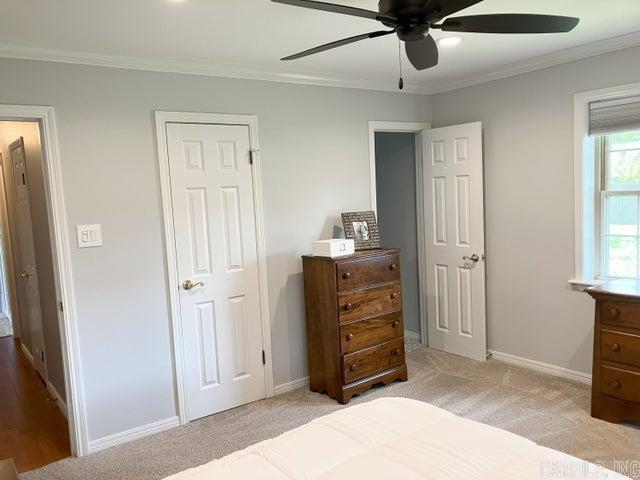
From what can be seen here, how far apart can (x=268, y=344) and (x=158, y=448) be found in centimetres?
102

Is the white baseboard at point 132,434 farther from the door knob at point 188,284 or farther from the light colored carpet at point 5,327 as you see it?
the light colored carpet at point 5,327

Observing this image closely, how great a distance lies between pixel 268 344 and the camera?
145 inches

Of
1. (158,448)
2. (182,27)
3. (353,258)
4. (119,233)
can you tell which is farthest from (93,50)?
(158,448)

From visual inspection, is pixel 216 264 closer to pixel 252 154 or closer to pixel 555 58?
pixel 252 154

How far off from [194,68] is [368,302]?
200 centimetres

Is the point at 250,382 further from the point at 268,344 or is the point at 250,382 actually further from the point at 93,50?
the point at 93,50

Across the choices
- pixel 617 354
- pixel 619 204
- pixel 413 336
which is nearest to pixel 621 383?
pixel 617 354

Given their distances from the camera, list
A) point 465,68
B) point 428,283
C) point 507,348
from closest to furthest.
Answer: point 465,68 < point 507,348 < point 428,283

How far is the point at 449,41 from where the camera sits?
3023 millimetres

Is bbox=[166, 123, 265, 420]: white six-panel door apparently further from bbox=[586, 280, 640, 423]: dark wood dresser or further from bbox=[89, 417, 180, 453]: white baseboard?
bbox=[586, 280, 640, 423]: dark wood dresser

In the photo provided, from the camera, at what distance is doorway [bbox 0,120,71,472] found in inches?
126

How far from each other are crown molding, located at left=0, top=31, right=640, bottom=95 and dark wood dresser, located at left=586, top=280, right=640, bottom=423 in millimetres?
1591

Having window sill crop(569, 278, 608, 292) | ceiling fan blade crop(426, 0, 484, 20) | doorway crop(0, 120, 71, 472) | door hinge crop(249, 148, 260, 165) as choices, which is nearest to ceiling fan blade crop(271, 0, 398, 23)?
ceiling fan blade crop(426, 0, 484, 20)

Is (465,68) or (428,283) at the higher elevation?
(465,68)
